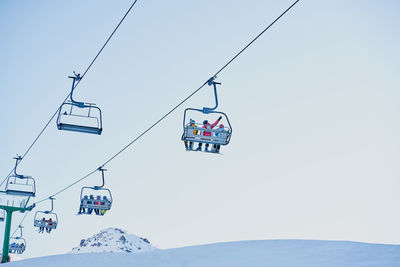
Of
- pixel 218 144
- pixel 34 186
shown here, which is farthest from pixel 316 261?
pixel 34 186

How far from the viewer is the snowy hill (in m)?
10.6

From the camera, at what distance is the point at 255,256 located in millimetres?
12234

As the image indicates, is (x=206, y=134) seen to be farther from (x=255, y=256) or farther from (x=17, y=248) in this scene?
(x=17, y=248)

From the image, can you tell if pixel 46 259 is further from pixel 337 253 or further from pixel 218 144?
pixel 337 253

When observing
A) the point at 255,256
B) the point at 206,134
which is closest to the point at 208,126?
the point at 206,134

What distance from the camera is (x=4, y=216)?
1198 inches

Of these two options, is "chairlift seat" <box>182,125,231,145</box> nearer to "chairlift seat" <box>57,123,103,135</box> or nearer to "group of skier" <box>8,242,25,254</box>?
"chairlift seat" <box>57,123,103,135</box>

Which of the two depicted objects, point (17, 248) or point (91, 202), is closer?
point (91, 202)

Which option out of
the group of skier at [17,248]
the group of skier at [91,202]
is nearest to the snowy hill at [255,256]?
the group of skier at [91,202]

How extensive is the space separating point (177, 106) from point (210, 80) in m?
0.98

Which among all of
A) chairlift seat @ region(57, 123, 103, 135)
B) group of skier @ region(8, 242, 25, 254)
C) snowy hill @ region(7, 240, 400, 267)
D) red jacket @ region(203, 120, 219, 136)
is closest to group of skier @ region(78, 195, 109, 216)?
snowy hill @ region(7, 240, 400, 267)

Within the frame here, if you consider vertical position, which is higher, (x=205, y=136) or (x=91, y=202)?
(x=205, y=136)

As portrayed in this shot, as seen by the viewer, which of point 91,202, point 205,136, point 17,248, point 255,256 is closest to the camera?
point 205,136

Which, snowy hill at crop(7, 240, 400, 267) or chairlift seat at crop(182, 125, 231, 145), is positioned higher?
chairlift seat at crop(182, 125, 231, 145)
